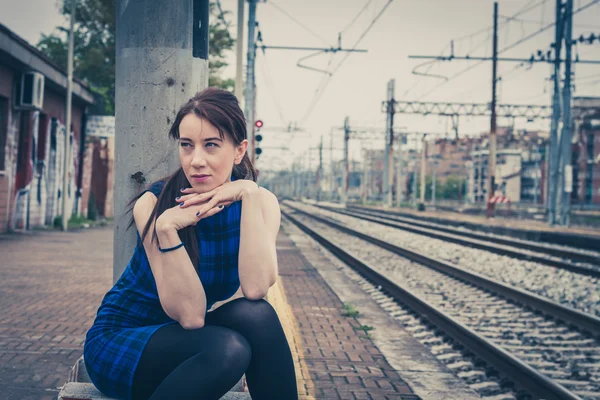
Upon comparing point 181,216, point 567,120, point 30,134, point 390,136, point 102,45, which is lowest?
point 181,216

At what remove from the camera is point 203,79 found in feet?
9.81

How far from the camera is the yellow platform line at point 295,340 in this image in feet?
13.0

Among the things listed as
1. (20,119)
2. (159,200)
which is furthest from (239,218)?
(20,119)

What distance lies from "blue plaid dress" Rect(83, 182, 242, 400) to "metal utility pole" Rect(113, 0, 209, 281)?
0.62 metres

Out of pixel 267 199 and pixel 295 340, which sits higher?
pixel 267 199

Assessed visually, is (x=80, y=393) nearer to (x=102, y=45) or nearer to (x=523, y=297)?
(x=523, y=297)

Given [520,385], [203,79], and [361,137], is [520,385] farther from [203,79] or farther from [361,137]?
[361,137]

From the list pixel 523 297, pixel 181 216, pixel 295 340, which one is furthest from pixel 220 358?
pixel 523 297

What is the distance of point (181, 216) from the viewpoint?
1.95 m

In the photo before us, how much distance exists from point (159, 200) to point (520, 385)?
3413 millimetres

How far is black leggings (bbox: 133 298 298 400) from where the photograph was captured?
1836 millimetres

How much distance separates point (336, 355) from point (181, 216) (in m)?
3.29

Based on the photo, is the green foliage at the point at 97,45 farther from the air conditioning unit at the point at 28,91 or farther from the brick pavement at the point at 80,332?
the brick pavement at the point at 80,332

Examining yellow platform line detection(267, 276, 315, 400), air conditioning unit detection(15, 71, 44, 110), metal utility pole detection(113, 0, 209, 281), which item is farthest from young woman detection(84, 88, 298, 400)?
air conditioning unit detection(15, 71, 44, 110)
